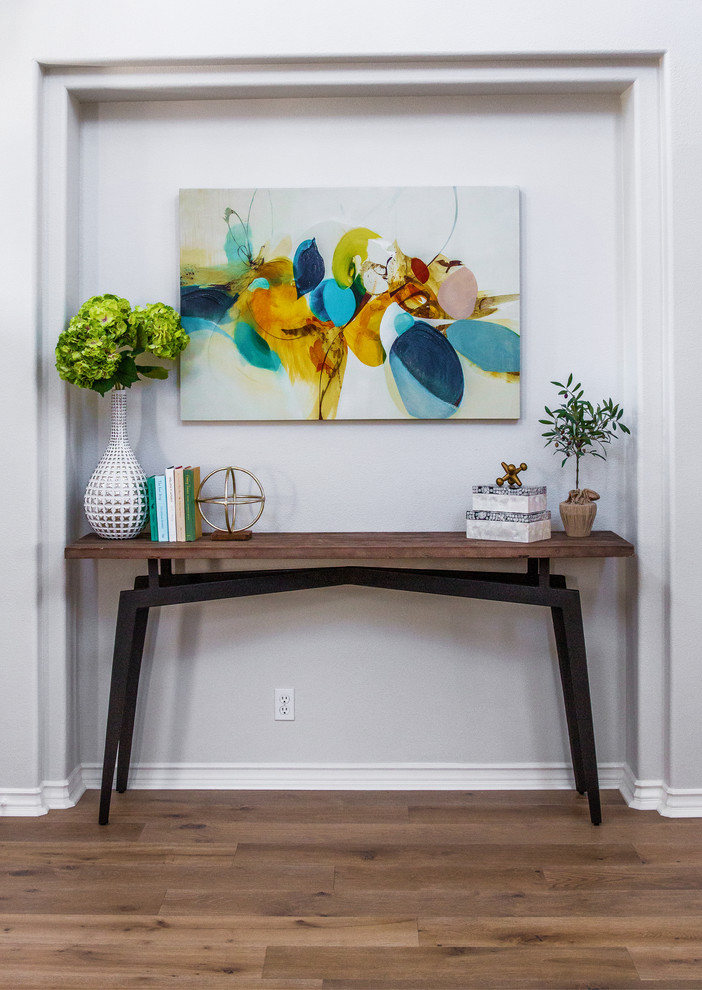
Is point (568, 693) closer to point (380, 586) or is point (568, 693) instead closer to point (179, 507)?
point (380, 586)

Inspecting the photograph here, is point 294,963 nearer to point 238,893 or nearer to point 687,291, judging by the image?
point 238,893

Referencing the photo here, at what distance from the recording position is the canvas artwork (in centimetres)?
245

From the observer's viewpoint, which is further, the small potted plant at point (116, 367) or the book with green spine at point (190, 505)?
the book with green spine at point (190, 505)

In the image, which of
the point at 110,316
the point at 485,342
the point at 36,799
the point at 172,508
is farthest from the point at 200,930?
the point at 485,342

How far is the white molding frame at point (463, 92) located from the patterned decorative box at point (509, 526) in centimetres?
32

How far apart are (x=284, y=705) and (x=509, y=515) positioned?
938 mm

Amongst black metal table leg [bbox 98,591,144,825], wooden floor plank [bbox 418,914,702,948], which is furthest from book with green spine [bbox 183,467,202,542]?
wooden floor plank [bbox 418,914,702,948]

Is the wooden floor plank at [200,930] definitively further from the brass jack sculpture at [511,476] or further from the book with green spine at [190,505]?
the brass jack sculpture at [511,476]

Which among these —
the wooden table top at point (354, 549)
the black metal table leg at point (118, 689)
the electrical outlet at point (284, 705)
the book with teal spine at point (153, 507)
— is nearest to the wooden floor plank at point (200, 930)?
the black metal table leg at point (118, 689)

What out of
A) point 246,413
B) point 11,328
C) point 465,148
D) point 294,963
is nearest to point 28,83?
point 11,328

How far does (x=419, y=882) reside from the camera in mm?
1993

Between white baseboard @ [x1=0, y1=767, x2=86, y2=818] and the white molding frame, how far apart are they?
1.6 inches

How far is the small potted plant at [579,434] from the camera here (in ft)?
7.68

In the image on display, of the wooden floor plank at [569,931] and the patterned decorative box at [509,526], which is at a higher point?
the patterned decorative box at [509,526]
